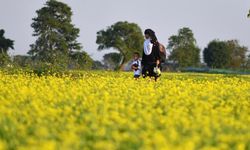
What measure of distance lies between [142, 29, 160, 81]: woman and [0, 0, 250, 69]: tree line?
136ft

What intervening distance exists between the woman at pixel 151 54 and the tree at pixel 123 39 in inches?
2726

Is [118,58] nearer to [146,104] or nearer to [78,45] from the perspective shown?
[78,45]

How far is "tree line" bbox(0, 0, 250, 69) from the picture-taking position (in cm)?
6494

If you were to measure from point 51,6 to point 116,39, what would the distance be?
20.9m

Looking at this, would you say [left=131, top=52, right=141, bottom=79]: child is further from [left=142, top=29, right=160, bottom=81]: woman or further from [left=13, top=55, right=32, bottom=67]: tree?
[left=13, top=55, right=32, bottom=67]: tree

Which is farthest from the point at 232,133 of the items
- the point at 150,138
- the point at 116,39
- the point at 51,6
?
the point at 116,39

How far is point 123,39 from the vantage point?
294ft

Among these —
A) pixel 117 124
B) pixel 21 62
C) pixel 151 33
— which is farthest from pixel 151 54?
pixel 21 62

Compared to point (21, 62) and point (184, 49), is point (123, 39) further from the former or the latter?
point (21, 62)

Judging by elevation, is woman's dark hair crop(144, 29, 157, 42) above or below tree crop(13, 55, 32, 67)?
above

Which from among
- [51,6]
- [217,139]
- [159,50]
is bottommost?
[217,139]

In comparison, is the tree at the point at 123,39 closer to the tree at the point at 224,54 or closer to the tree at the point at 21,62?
the tree at the point at 224,54

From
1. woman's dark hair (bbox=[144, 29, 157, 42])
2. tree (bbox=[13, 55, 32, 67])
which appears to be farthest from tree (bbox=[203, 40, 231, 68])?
woman's dark hair (bbox=[144, 29, 157, 42])

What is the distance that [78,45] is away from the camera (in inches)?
2562
